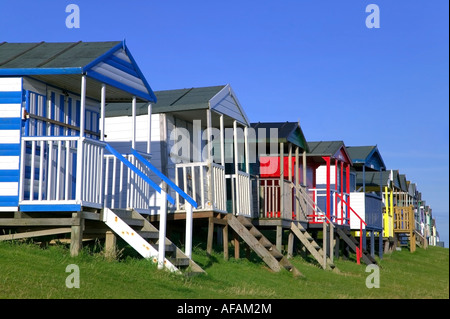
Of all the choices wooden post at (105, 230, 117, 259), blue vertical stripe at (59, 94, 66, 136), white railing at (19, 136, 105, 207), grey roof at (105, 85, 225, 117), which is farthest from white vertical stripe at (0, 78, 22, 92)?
grey roof at (105, 85, 225, 117)

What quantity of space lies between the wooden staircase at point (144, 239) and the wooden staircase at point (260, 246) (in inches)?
137

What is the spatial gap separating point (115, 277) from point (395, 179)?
91.7 ft

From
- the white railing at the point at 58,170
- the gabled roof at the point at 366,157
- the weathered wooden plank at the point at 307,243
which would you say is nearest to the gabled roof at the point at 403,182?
the gabled roof at the point at 366,157

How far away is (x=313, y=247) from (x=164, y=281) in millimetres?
8414

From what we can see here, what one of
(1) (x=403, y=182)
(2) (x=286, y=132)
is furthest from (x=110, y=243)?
(1) (x=403, y=182)

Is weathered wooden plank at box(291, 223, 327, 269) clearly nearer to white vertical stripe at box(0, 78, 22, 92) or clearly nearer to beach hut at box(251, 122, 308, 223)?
beach hut at box(251, 122, 308, 223)

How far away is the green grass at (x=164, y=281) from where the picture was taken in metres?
10.7

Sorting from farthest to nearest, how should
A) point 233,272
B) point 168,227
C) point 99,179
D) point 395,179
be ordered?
point 395,179, point 168,227, point 233,272, point 99,179

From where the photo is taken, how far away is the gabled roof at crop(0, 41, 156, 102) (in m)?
14.0

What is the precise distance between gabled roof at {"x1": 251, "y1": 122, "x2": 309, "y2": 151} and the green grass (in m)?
3.83

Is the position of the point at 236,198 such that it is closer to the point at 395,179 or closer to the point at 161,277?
the point at 161,277

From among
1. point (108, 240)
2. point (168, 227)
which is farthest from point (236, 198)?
point (108, 240)

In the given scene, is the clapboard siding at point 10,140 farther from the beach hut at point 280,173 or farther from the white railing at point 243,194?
the beach hut at point 280,173
